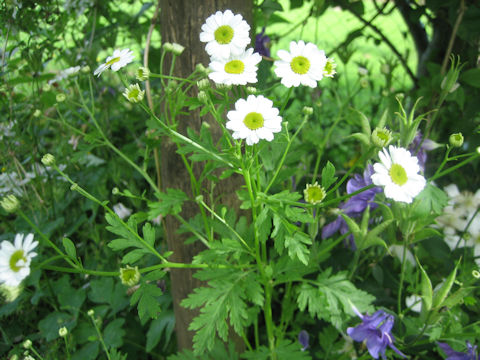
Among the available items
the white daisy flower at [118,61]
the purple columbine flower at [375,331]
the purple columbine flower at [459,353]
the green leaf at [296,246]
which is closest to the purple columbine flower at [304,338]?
the purple columbine flower at [375,331]

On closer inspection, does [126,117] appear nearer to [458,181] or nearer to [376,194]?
[376,194]

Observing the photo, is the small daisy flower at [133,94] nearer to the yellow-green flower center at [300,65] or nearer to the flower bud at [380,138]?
the yellow-green flower center at [300,65]

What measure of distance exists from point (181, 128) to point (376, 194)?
2.01 feet

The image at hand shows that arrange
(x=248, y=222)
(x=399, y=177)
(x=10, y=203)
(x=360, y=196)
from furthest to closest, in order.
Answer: (x=248, y=222) → (x=360, y=196) → (x=10, y=203) → (x=399, y=177)

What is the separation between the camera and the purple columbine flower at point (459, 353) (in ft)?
3.47

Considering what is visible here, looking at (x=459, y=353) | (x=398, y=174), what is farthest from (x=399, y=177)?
(x=459, y=353)

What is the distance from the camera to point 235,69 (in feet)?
2.75

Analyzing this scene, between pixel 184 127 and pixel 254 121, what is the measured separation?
1.59 feet

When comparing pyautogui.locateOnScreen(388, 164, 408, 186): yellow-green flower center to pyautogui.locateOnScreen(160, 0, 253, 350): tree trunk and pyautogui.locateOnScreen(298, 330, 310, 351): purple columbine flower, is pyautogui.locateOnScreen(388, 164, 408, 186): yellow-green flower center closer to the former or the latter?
pyautogui.locateOnScreen(160, 0, 253, 350): tree trunk

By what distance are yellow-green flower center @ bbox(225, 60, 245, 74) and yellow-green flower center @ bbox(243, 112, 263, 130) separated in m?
0.10

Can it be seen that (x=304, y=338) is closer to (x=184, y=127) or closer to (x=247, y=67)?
(x=184, y=127)

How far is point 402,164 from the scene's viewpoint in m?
0.79

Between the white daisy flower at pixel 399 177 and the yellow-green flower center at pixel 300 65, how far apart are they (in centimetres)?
25

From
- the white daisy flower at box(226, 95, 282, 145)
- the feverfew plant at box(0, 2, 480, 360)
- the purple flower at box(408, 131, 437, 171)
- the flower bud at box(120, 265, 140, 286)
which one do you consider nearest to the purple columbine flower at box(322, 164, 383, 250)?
the feverfew plant at box(0, 2, 480, 360)
